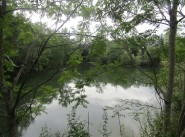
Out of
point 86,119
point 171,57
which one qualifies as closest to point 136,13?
point 171,57

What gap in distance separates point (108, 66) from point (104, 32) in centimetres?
85

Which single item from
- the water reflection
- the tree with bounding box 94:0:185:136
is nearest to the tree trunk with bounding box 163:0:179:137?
the tree with bounding box 94:0:185:136

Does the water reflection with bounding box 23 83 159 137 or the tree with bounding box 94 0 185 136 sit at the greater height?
the tree with bounding box 94 0 185 136

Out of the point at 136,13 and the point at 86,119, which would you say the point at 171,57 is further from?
the point at 86,119

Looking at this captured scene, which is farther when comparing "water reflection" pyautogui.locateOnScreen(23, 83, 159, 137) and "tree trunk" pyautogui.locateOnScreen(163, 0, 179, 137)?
"water reflection" pyautogui.locateOnScreen(23, 83, 159, 137)

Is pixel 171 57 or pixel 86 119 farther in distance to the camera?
pixel 86 119

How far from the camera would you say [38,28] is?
3.21 metres

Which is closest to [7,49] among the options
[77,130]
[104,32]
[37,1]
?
[37,1]

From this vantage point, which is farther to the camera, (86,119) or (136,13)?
(86,119)

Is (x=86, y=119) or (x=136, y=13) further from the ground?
(x=136, y=13)

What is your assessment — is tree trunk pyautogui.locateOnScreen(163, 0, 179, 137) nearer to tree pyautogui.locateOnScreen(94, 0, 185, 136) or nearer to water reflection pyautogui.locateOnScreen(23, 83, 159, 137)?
tree pyautogui.locateOnScreen(94, 0, 185, 136)

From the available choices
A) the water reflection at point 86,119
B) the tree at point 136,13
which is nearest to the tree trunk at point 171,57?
the tree at point 136,13

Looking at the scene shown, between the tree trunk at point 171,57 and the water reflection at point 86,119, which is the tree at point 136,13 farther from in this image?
the water reflection at point 86,119

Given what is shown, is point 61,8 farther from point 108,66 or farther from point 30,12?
point 108,66
